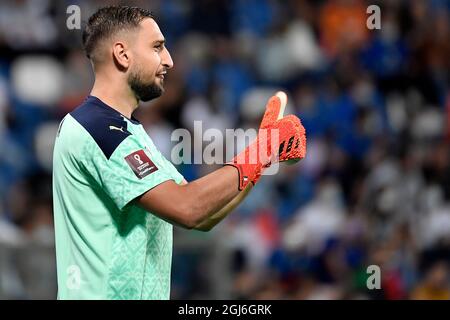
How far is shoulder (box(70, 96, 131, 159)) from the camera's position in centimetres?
392

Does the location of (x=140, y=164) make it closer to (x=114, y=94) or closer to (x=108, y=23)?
(x=114, y=94)

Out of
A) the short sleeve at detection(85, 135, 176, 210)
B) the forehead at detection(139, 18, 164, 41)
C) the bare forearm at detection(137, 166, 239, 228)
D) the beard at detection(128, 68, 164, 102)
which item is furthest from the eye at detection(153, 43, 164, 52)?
the bare forearm at detection(137, 166, 239, 228)

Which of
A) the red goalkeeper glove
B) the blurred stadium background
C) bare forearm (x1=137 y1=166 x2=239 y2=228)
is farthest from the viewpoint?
the blurred stadium background

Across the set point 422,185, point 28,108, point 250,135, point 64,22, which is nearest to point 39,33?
point 64,22

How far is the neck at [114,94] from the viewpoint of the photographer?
4.11 m

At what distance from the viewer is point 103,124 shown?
13.0ft

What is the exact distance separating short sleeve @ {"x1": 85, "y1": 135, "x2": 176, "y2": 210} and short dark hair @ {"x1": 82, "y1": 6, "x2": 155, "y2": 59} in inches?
19.3

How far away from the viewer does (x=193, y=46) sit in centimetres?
1158

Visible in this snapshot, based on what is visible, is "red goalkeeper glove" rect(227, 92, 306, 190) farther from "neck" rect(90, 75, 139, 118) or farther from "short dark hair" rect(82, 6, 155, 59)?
"short dark hair" rect(82, 6, 155, 59)

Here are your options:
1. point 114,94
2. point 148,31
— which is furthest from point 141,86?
point 148,31

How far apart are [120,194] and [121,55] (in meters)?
0.61

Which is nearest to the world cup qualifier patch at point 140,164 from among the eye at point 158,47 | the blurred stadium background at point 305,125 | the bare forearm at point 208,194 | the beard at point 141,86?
the bare forearm at point 208,194

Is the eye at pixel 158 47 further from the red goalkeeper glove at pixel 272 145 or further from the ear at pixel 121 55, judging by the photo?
the red goalkeeper glove at pixel 272 145

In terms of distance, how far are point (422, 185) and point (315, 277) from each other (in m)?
1.46
